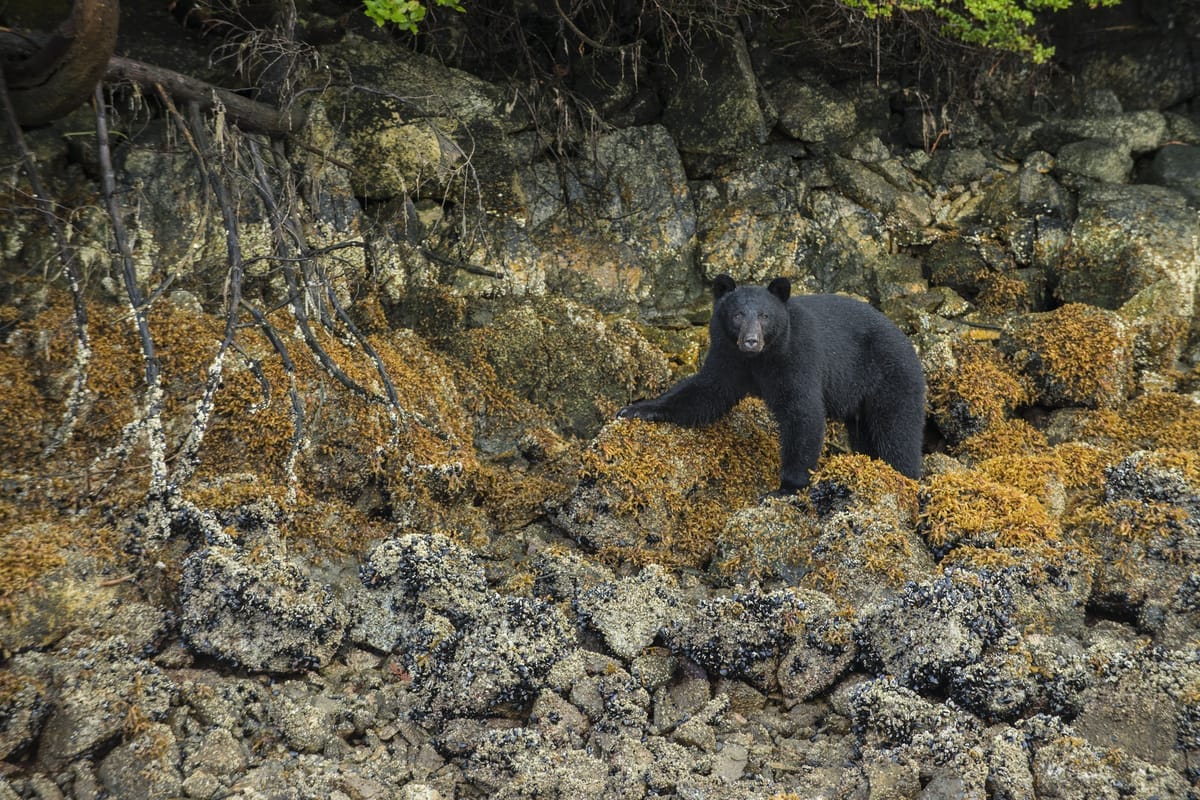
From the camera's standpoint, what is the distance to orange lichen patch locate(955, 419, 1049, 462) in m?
6.02

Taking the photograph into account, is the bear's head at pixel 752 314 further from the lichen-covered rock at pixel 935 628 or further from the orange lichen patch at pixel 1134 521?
the orange lichen patch at pixel 1134 521

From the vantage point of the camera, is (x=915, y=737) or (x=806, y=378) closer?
(x=915, y=737)

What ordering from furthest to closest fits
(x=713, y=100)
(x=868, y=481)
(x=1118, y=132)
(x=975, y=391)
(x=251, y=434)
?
(x=1118, y=132), (x=713, y=100), (x=975, y=391), (x=251, y=434), (x=868, y=481)

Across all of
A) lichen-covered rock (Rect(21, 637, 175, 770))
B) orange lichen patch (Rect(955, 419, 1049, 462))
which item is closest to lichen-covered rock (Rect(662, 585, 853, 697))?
lichen-covered rock (Rect(21, 637, 175, 770))

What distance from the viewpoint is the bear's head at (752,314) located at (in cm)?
502

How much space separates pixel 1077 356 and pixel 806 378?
6.87ft

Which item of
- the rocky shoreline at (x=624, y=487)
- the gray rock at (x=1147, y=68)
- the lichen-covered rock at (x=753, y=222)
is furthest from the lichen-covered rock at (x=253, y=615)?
the gray rock at (x=1147, y=68)

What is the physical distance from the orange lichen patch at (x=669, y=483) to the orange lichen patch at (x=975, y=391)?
1.24 meters

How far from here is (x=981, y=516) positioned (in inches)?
186

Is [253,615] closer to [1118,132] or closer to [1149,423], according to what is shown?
[1149,423]

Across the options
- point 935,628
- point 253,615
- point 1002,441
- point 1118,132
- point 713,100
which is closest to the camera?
point 935,628

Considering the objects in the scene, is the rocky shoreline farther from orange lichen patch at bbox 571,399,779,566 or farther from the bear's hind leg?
the bear's hind leg

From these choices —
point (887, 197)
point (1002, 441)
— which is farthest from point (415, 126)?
point (1002, 441)

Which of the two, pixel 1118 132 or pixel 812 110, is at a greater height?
pixel 812 110
